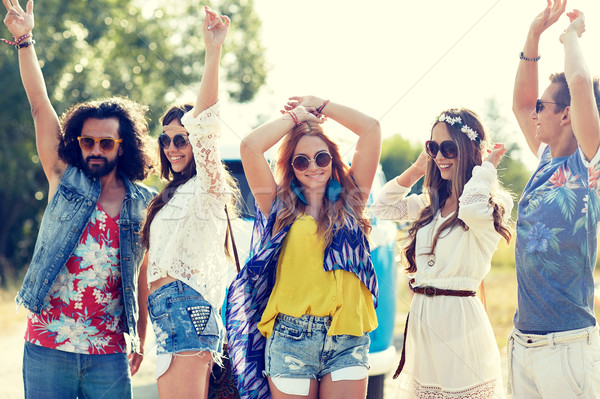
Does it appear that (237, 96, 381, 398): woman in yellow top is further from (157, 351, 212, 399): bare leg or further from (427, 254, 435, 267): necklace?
(427, 254, 435, 267): necklace

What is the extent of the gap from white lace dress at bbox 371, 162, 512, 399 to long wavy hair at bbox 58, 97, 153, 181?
1652mm

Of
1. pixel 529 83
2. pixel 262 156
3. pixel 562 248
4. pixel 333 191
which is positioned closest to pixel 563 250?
pixel 562 248

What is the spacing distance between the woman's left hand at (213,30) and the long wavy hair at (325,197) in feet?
1.90

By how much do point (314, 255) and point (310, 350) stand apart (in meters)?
0.43

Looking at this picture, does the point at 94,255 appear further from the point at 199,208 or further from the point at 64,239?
the point at 199,208

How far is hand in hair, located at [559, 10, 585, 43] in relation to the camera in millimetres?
2885

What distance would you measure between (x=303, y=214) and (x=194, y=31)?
57.8 ft

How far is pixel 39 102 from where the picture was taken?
3.42m

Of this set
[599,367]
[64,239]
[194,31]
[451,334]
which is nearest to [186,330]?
[64,239]

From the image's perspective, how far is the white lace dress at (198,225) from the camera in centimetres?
314

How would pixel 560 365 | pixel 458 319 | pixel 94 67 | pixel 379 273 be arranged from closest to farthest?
pixel 560 365
pixel 458 319
pixel 379 273
pixel 94 67

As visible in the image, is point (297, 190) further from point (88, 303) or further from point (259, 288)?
point (88, 303)

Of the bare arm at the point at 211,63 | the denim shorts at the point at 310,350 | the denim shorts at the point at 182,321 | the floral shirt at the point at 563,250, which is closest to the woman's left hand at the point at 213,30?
the bare arm at the point at 211,63

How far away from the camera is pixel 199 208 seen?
Answer: 10.5 ft
